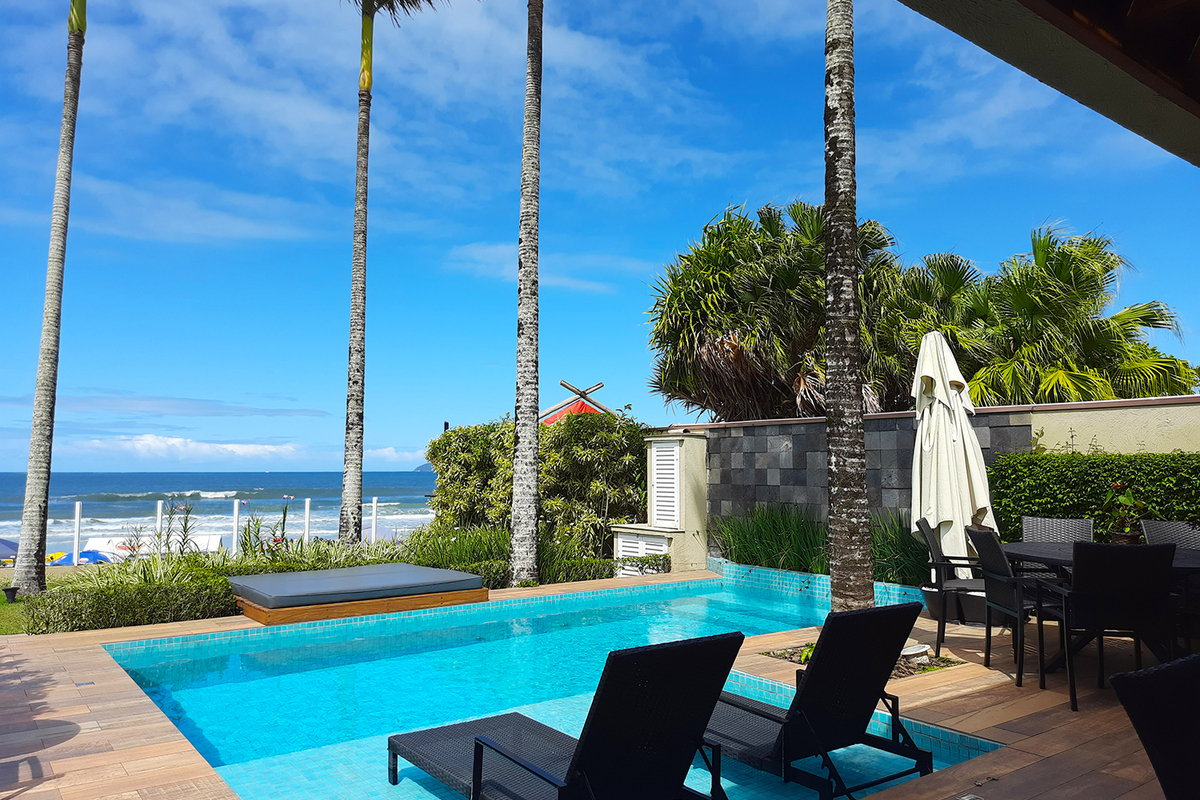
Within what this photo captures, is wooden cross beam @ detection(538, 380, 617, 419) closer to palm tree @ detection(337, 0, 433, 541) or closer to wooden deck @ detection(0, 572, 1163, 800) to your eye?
palm tree @ detection(337, 0, 433, 541)

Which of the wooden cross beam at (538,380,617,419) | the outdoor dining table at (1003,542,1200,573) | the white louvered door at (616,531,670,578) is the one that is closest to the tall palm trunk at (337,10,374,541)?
the white louvered door at (616,531,670,578)

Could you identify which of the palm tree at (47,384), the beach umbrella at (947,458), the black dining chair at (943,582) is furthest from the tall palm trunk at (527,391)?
the palm tree at (47,384)

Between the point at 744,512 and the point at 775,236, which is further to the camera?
the point at 775,236

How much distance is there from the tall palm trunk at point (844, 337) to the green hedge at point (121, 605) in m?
6.08

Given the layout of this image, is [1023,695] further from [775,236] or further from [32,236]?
[32,236]

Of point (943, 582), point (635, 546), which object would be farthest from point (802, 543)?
point (943, 582)

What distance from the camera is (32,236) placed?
3347 centimetres

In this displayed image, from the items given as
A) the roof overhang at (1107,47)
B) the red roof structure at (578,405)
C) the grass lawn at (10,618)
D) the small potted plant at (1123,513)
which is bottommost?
the grass lawn at (10,618)

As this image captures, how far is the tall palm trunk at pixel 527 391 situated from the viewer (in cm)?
987

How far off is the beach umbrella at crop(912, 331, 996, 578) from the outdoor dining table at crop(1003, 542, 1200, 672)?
137 cm

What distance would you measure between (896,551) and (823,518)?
1.17 meters

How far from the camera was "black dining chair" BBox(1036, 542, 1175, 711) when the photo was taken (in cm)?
414

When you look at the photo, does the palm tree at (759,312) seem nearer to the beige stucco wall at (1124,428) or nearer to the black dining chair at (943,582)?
the beige stucco wall at (1124,428)

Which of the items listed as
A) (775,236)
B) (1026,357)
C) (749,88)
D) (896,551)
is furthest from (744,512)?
(749,88)
